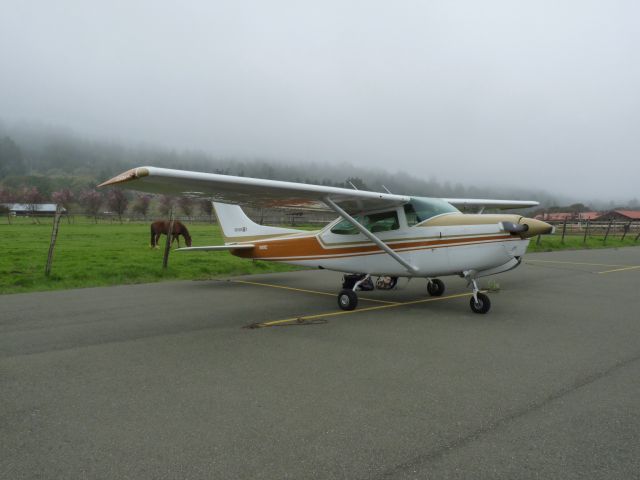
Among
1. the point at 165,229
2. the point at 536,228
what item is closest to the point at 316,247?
the point at 536,228

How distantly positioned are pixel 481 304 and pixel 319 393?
473 cm

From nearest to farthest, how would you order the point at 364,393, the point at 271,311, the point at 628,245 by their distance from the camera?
1. the point at 364,393
2. the point at 271,311
3. the point at 628,245

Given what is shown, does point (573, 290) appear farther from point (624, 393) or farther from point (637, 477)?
point (637, 477)

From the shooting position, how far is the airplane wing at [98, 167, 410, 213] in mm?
5707

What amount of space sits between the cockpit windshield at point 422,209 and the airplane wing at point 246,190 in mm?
202

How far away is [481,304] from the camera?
768cm

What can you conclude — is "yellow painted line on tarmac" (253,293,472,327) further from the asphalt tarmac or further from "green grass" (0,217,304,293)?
"green grass" (0,217,304,293)

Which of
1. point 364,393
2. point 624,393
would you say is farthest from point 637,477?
point 364,393

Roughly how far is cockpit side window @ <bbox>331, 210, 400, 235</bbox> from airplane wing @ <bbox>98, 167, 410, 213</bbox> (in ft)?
0.60

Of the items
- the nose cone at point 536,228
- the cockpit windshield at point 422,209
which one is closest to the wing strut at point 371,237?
the cockpit windshield at point 422,209

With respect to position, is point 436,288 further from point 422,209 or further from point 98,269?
point 98,269

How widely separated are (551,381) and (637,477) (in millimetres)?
1683

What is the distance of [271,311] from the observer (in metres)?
7.99

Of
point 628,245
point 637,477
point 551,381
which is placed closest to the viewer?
point 637,477
